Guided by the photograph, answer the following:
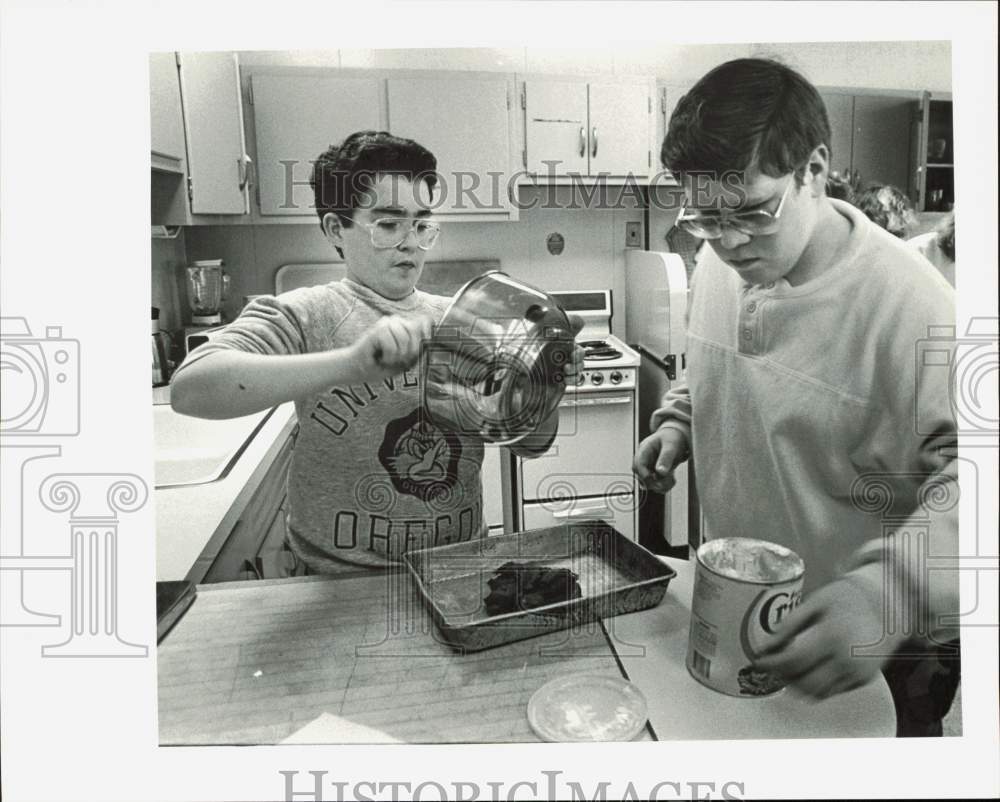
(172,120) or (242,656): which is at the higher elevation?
(172,120)

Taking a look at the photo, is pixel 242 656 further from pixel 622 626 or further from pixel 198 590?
pixel 622 626

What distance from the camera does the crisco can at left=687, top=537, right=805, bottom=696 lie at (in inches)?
36.0

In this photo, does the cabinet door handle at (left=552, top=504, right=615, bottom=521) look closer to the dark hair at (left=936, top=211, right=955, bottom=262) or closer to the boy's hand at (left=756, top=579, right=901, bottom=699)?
the boy's hand at (left=756, top=579, right=901, bottom=699)

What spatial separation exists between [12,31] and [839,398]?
3.40ft

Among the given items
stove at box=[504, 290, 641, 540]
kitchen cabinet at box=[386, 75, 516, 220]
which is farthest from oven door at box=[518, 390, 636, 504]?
kitchen cabinet at box=[386, 75, 516, 220]

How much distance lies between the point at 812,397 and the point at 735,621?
271 mm

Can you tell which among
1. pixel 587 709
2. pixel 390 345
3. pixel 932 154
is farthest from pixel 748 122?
pixel 587 709

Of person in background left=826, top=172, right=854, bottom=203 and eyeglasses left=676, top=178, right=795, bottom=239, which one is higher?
person in background left=826, top=172, right=854, bottom=203

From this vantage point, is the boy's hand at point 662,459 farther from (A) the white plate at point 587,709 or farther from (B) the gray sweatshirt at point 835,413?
(A) the white plate at point 587,709

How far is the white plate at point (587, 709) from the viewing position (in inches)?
38.1

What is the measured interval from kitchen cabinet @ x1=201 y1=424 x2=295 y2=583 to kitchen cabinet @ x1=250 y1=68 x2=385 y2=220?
1.06 ft

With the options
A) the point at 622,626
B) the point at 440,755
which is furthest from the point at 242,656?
the point at 622,626

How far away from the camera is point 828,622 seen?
992 millimetres

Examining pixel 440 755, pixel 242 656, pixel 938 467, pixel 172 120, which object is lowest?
pixel 440 755
